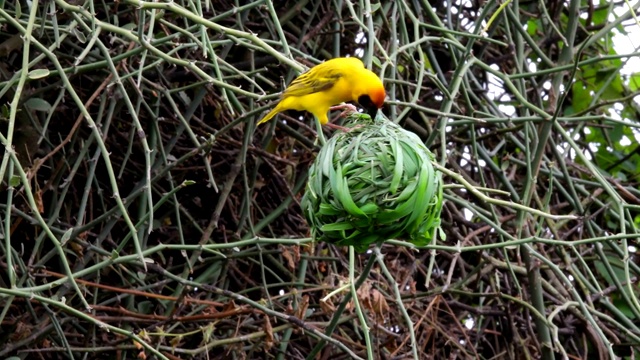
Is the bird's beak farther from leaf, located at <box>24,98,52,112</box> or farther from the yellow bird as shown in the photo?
leaf, located at <box>24,98,52,112</box>

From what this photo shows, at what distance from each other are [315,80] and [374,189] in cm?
62

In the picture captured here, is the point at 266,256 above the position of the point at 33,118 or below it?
below

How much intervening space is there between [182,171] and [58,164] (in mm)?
404

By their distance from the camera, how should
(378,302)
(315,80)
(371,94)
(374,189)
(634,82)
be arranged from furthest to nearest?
(634,82), (378,302), (315,80), (371,94), (374,189)

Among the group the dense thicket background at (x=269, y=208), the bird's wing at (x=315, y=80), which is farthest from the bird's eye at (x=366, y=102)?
the dense thicket background at (x=269, y=208)

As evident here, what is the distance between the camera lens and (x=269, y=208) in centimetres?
331

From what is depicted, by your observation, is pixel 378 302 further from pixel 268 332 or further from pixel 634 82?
pixel 634 82

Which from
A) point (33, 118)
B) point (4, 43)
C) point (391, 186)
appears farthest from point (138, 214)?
→ point (391, 186)

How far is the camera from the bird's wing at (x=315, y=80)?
2.44 m

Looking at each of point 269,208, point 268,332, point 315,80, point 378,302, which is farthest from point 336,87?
point 269,208

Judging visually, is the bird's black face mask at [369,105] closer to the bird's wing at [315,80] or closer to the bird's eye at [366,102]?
the bird's eye at [366,102]

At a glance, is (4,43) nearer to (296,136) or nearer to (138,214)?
(138,214)

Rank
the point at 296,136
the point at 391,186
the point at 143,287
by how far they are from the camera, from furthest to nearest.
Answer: the point at 296,136, the point at 143,287, the point at 391,186

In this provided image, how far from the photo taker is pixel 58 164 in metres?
2.91
